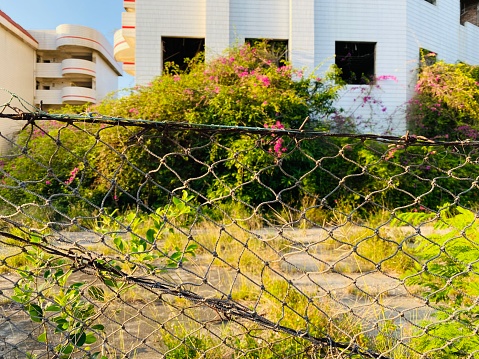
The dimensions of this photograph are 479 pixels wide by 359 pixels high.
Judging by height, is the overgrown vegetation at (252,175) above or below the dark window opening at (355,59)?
below

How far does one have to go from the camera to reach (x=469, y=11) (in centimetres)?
1416

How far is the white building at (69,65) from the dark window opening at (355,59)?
15.6 m

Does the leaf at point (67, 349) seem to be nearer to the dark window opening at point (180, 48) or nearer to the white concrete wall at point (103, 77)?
the dark window opening at point (180, 48)

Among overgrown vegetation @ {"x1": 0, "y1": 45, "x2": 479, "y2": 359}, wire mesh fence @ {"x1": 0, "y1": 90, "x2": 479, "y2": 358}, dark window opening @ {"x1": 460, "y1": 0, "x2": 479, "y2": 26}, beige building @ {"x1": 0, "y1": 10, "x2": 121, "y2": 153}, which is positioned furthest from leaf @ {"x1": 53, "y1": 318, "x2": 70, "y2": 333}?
beige building @ {"x1": 0, "y1": 10, "x2": 121, "y2": 153}

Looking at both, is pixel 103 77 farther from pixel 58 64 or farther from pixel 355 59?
pixel 355 59

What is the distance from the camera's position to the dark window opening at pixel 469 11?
13.9m

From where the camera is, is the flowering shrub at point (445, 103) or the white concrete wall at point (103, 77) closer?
the flowering shrub at point (445, 103)

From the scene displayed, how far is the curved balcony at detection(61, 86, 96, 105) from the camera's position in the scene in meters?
21.8

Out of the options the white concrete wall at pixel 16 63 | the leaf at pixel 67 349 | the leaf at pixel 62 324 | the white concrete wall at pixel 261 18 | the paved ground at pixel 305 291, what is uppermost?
the white concrete wall at pixel 16 63

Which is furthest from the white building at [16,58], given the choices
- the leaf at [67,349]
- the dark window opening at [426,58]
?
the leaf at [67,349]

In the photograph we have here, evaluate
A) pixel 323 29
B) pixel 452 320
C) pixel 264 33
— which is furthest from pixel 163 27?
pixel 452 320

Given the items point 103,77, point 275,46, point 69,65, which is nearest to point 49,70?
point 69,65

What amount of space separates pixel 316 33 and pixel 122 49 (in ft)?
20.3

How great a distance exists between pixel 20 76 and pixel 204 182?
56.0ft
